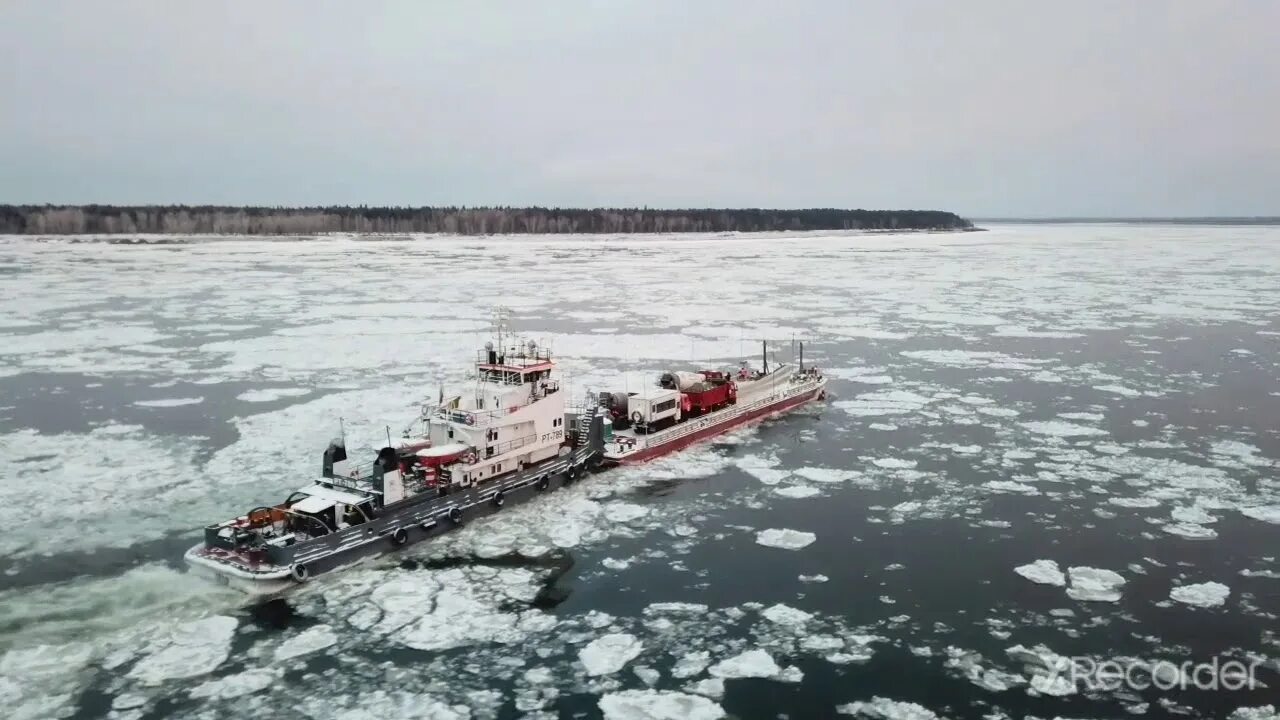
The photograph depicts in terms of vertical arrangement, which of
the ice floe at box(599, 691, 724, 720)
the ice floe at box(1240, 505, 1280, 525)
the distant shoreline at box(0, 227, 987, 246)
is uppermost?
the distant shoreline at box(0, 227, 987, 246)

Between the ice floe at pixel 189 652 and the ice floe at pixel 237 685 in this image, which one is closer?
the ice floe at pixel 237 685

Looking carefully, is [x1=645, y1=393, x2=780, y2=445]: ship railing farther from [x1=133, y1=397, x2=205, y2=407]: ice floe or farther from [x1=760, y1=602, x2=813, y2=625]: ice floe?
[x1=133, y1=397, x2=205, y2=407]: ice floe

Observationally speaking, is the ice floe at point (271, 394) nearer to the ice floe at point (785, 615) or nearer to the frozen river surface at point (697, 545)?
the frozen river surface at point (697, 545)

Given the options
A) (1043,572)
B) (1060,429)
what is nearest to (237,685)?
(1043,572)

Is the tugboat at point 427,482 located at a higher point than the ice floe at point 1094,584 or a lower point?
higher

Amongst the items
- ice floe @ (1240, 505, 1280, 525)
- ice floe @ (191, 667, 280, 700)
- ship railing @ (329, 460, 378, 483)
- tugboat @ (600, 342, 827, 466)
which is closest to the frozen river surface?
ice floe @ (191, 667, 280, 700)

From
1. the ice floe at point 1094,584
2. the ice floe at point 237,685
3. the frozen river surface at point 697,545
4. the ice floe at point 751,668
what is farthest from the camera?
the ice floe at point 1094,584

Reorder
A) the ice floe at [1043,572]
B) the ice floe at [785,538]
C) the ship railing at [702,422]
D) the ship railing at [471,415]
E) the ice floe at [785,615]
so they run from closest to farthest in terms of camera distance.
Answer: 1. the ice floe at [785,615]
2. the ice floe at [1043,572]
3. the ice floe at [785,538]
4. the ship railing at [471,415]
5. the ship railing at [702,422]

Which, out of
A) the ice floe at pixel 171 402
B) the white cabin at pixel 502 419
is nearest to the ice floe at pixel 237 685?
the white cabin at pixel 502 419
